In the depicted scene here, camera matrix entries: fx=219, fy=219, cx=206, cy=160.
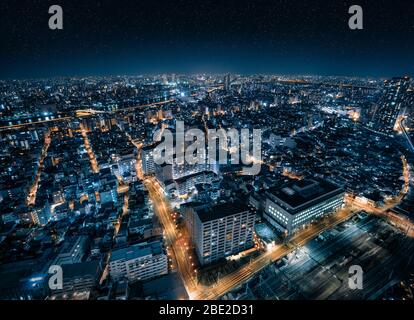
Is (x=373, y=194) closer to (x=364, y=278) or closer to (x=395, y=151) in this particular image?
(x=364, y=278)

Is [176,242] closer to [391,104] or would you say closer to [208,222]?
[208,222]

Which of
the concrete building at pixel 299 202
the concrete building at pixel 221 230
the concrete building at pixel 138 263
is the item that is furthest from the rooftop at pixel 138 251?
the concrete building at pixel 299 202

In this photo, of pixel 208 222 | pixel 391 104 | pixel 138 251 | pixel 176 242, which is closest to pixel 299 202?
pixel 208 222

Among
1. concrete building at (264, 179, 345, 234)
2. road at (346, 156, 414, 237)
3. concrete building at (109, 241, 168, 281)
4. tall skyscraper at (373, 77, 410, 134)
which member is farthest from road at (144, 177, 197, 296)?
tall skyscraper at (373, 77, 410, 134)

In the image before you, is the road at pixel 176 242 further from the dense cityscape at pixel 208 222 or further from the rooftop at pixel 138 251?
the rooftop at pixel 138 251
